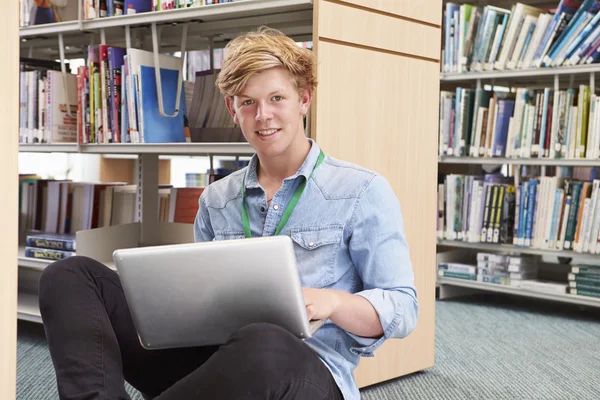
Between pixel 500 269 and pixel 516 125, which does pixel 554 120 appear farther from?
pixel 500 269

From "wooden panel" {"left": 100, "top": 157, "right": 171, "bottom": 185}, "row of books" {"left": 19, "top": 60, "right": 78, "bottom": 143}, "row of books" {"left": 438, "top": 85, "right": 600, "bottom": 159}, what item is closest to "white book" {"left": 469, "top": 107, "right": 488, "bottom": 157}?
"row of books" {"left": 438, "top": 85, "right": 600, "bottom": 159}

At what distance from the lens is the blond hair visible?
4.28 feet

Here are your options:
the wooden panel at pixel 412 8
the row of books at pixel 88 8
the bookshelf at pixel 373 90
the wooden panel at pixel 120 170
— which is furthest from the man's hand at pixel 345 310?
the wooden panel at pixel 120 170

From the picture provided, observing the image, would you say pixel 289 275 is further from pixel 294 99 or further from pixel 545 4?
pixel 545 4

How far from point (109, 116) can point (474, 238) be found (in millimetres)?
→ 1905

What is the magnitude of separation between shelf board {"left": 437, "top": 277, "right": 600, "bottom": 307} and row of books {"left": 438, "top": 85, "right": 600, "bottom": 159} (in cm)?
63

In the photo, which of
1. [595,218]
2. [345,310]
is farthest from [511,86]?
[345,310]

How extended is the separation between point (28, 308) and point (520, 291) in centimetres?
219

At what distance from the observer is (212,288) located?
1107 mm

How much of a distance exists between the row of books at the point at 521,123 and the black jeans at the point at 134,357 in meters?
2.49

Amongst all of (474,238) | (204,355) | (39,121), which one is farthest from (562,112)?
(204,355)

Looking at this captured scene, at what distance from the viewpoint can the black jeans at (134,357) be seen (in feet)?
3.52

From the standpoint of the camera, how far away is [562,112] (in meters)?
3.35

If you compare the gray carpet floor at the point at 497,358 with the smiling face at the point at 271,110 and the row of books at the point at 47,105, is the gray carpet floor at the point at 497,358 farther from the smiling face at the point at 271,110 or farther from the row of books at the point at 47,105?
the smiling face at the point at 271,110
